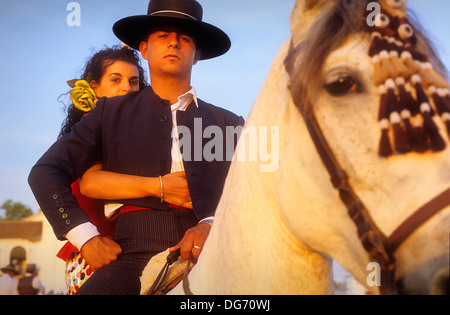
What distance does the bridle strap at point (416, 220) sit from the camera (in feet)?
4.13

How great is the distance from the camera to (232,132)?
10.8 ft

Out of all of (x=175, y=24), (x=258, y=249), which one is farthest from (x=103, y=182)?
(x=258, y=249)

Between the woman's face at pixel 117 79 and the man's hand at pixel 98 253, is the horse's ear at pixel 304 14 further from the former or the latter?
the woman's face at pixel 117 79

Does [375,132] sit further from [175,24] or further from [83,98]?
[83,98]

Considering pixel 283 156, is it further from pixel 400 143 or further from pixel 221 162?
pixel 221 162

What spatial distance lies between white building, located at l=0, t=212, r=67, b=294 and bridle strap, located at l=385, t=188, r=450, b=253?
32.4 m

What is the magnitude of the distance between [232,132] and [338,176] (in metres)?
1.89

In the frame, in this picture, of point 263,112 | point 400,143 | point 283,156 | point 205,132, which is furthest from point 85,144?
point 400,143

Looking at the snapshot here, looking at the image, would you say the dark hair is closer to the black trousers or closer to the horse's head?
the black trousers

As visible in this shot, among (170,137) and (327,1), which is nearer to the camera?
(327,1)

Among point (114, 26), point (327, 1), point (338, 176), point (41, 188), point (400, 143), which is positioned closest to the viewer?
point (400, 143)

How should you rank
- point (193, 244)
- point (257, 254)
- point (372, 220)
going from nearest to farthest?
point (372, 220) < point (257, 254) < point (193, 244)

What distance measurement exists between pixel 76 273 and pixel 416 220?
106 inches

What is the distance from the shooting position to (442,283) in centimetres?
123
